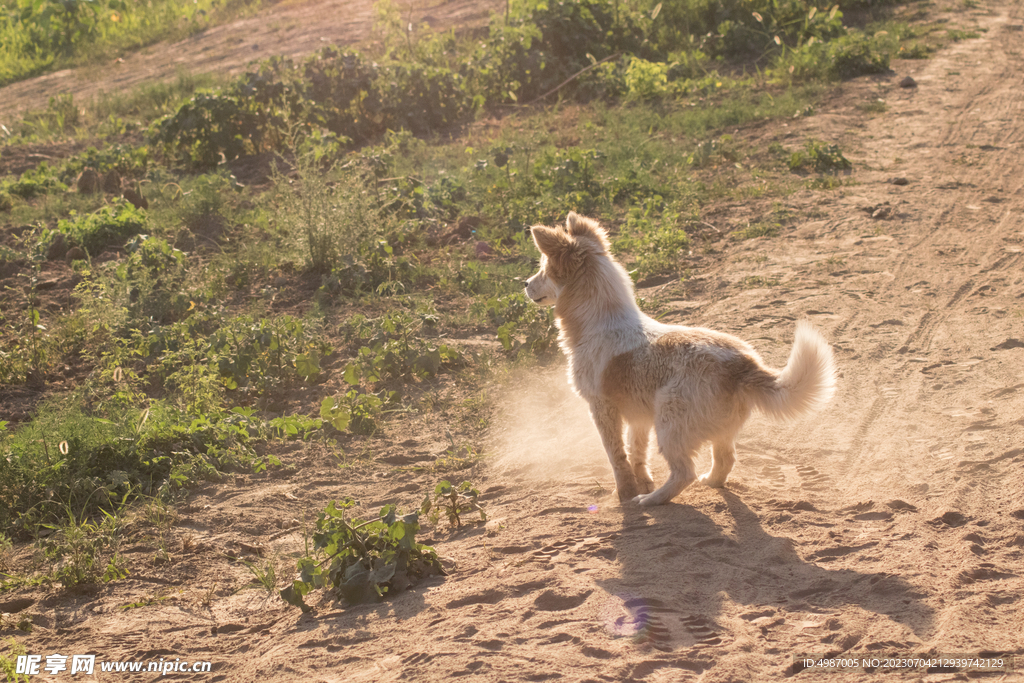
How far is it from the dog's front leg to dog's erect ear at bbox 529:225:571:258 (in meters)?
0.95

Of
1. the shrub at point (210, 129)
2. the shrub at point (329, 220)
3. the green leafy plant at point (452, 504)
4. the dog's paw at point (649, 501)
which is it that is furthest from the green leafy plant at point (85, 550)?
the shrub at point (210, 129)

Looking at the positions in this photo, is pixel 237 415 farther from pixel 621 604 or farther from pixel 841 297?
pixel 841 297

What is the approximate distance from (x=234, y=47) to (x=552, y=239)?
52.8 ft

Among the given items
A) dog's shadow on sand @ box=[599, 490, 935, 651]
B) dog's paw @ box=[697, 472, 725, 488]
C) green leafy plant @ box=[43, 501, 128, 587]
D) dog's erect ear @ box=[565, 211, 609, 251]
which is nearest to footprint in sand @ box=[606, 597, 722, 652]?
dog's shadow on sand @ box=[599, 490, 935, 651]

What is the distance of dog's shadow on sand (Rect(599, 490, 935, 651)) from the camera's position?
3045 millimetres

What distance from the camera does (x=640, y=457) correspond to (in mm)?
4621

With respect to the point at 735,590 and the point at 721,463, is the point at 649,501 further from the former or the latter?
the point at 735,590

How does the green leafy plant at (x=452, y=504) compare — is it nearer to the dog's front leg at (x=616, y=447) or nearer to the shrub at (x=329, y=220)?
the dog's front leg at (x=616, y=447)

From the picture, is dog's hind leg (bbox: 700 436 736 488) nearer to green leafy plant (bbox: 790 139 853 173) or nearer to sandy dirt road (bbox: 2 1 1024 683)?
sandy dirt road (bbox: 2 1 1024 683)

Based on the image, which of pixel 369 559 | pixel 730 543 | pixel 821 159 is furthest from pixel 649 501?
pixel 821 159

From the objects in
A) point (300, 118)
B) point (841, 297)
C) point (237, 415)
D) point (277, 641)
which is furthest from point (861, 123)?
point (277, 641)

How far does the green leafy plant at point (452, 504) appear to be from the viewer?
4.23 meters

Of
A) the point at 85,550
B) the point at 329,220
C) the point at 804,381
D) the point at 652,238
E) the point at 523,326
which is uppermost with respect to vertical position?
the point at 329,220

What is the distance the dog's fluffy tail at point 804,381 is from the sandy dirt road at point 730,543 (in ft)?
2.04
